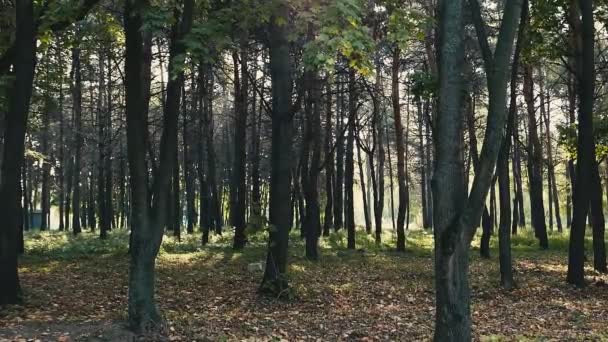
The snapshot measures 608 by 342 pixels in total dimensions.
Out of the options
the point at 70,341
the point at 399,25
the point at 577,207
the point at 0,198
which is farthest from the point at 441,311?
the point at 577,207

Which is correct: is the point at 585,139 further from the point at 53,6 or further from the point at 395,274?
the point at 53,6

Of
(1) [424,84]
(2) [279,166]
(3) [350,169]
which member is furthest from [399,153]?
(1) [424,84]

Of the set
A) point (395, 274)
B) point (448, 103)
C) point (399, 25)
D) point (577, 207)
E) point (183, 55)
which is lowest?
point (395, 274)

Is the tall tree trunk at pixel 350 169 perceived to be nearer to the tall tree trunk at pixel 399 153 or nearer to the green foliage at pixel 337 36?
the tall tree trunk at pixel 399 153

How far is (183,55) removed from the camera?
7387mm

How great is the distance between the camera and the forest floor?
862cm

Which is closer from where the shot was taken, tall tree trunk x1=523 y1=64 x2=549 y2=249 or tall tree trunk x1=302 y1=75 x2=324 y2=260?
tall tree trunk x1=302 y1=75 x2=324 y2=260

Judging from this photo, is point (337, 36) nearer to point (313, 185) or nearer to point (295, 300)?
point (295, 300)

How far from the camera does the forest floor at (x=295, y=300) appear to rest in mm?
8617

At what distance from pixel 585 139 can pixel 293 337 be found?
9435mm

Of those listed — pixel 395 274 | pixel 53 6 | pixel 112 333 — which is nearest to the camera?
pixel 112 333

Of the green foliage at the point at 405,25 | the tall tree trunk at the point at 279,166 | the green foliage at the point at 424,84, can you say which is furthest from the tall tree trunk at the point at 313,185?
the green foliage at the point at 405,25

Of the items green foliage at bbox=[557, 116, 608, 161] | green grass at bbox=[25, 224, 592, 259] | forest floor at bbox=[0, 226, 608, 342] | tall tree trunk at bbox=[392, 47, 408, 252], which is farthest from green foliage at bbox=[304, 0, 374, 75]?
tall tree trunk at bbox=[392, 47, 408, 252]

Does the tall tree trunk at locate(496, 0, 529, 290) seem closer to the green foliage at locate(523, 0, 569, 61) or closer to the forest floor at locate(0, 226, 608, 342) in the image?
the forest floor at locate(0, 226, 608, 342)
